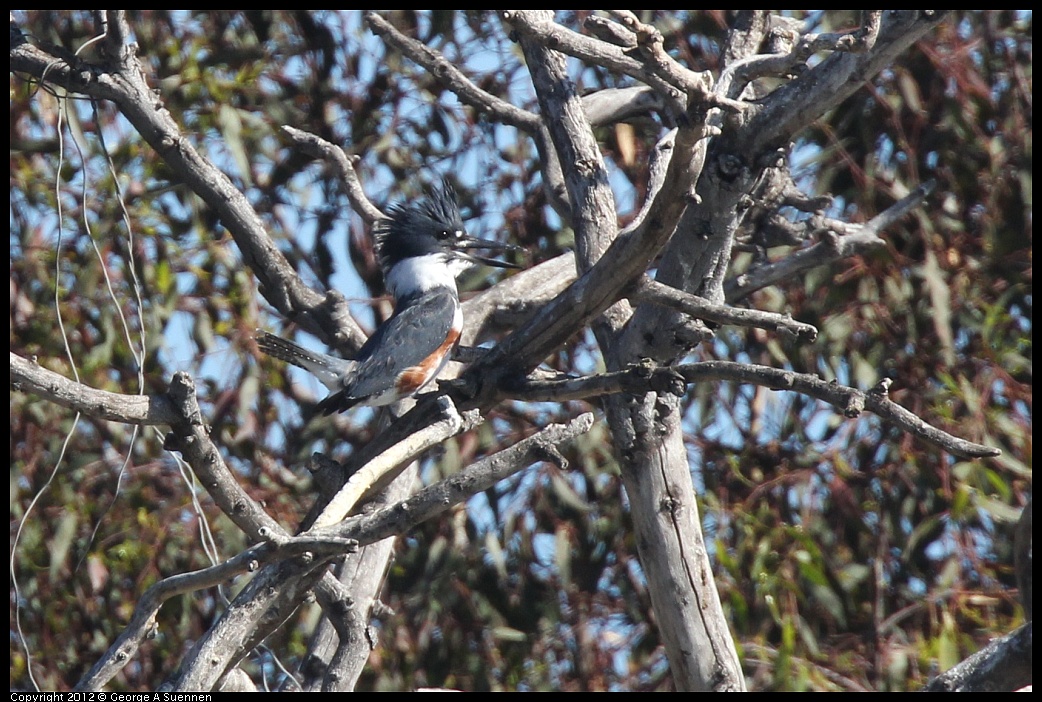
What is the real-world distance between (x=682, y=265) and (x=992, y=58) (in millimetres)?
1701

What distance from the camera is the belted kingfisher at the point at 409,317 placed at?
2740 millimetres

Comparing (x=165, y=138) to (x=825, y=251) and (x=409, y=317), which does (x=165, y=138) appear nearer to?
(x=409, y=317)

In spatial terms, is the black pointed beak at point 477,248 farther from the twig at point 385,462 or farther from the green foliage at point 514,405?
the twig at point 385,462

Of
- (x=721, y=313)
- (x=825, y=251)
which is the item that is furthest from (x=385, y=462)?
(x=825, y=251)

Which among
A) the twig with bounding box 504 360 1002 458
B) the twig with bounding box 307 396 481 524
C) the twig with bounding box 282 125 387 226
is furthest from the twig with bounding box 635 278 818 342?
the twig with bounding box 282 125 387 226

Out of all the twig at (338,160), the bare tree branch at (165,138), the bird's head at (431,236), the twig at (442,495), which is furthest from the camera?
the bird's head at (431,236)

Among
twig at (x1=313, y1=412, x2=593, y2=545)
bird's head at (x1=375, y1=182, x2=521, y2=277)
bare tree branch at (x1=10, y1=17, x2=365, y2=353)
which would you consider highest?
bird's head at (x1=375, y1=182, x2=521, y2=277)

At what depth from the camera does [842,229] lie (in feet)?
9.05

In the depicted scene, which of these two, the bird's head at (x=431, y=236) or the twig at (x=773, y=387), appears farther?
the bird's head at (x=431, y=236)

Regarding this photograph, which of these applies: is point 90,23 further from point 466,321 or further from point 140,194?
point 466,321

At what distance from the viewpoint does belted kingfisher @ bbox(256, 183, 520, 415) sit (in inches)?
108

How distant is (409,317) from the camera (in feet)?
9.50

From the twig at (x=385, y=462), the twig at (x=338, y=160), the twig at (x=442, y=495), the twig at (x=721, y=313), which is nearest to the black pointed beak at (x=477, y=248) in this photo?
the twig at (x=338, y=160)

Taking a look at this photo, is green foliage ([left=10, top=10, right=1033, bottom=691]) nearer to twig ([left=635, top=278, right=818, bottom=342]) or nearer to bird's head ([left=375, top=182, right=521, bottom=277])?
bird's head ([left=375, top=182, right=521, bottom=277])
